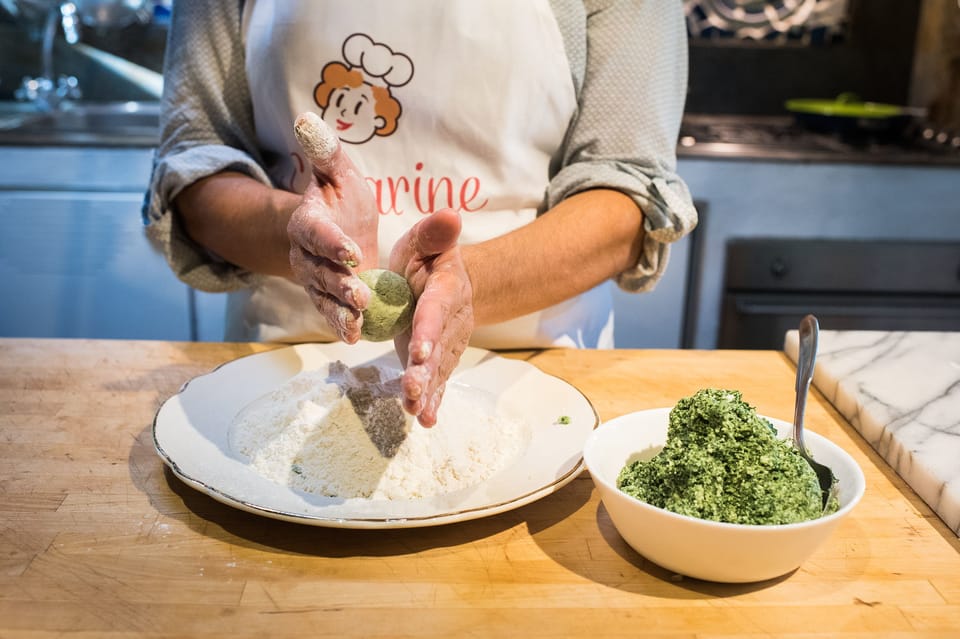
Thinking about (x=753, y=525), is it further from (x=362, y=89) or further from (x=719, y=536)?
(x=362, y=89)

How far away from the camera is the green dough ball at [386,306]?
742 millimetres

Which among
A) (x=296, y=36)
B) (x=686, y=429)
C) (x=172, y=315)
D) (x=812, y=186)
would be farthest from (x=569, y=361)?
(x=172, y=315)

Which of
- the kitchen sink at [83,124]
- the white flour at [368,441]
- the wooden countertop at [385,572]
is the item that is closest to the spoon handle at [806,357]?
the wooden countertop at [385,572]

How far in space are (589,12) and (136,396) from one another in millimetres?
718

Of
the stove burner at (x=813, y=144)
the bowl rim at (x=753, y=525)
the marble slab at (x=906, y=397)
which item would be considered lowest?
the marble slab at (x=906, y=397)

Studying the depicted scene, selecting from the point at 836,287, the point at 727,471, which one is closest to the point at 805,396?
the point at 727,471

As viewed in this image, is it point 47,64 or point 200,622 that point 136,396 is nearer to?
point 200,622

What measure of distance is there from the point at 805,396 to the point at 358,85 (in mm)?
664

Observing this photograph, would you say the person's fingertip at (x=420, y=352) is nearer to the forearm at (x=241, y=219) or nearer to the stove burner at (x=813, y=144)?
the forearm at (x=241, y=219)

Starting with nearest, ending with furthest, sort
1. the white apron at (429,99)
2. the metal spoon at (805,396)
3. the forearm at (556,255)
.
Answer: the metal spoon at (805,396), the forearm at (556,255), the white apron at (429,99)

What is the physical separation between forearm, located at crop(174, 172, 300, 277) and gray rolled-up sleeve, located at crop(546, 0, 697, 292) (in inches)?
13.9

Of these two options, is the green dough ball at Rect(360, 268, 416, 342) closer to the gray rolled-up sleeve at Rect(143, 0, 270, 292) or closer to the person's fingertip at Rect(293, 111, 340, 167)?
the person's fingertip at Rect(293, 111, 340, 167)

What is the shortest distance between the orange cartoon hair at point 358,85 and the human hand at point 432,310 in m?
0.39

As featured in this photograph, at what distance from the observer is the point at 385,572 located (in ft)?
2.23
